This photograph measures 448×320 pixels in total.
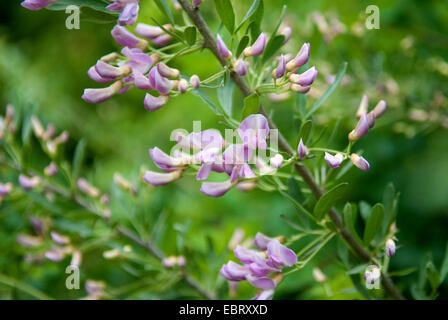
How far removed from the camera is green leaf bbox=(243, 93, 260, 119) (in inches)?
23.8

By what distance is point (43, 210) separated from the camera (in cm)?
106

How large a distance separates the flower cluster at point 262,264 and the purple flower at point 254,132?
136mm

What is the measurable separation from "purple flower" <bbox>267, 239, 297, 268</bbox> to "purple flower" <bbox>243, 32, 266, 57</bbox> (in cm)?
26

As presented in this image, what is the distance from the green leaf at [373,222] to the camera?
692mm

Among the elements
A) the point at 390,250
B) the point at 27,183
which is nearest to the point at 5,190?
the point at 27,183

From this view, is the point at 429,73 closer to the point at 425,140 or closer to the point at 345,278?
the point at 425,140

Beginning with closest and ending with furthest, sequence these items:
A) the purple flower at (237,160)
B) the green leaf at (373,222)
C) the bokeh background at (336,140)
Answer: the purple flower at (237,160), the green leaf at (373,222), the bokeh background at (336,140)

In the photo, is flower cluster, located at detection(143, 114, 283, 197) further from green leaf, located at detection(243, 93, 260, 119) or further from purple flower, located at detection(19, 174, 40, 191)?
purple flower, located at detection(19, 174, 40, 191)

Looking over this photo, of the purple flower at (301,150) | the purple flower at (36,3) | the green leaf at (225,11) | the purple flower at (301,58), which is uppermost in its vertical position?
the purple flower at (36,3)

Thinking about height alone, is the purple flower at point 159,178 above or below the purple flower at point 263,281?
above

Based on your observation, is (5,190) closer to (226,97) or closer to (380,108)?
(226,97)

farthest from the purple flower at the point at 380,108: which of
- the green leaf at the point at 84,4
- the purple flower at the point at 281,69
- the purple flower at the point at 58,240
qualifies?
the purple flower at the point at 58,240

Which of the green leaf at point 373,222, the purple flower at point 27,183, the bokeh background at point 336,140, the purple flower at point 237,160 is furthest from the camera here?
the bokeh background at point 336,140

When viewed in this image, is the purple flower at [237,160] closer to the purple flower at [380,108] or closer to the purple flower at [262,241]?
the purple flower at [262,241]
